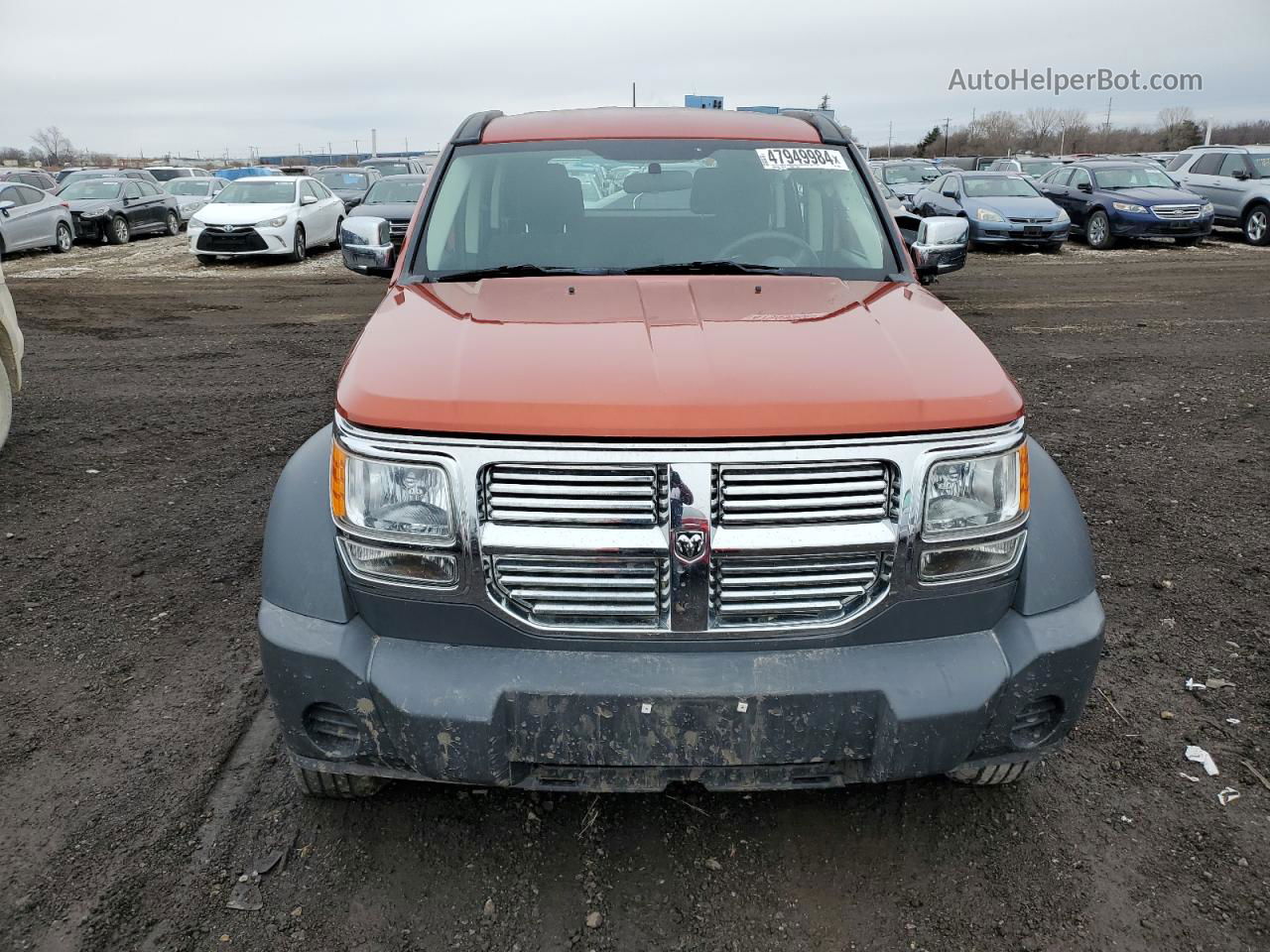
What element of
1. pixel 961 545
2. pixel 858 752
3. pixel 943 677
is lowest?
pixel 858 752

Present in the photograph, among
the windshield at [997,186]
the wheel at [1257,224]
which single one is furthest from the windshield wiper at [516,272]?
the wheel at [1257,224]

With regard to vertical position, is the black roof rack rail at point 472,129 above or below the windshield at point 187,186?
below

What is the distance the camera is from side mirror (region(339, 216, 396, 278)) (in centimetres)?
391

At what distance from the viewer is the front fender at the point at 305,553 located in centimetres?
228

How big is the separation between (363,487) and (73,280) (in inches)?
606

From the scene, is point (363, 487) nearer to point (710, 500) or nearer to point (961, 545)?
point (710, 500)

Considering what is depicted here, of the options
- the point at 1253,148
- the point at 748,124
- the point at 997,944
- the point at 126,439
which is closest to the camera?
the point at 997,944

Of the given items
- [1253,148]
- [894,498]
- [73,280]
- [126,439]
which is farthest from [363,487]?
[1253,148]

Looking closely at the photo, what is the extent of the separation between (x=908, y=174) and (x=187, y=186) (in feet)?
65.2

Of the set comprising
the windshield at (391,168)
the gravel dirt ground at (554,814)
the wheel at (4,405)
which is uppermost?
the windshield at (391,168)

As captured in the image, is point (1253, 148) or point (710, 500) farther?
point (1253, 148)

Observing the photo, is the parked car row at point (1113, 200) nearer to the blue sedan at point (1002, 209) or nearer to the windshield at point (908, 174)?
the blue sedan at point (1002, 209)

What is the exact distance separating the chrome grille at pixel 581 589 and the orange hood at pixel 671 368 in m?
0.30

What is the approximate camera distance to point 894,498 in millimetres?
2141
